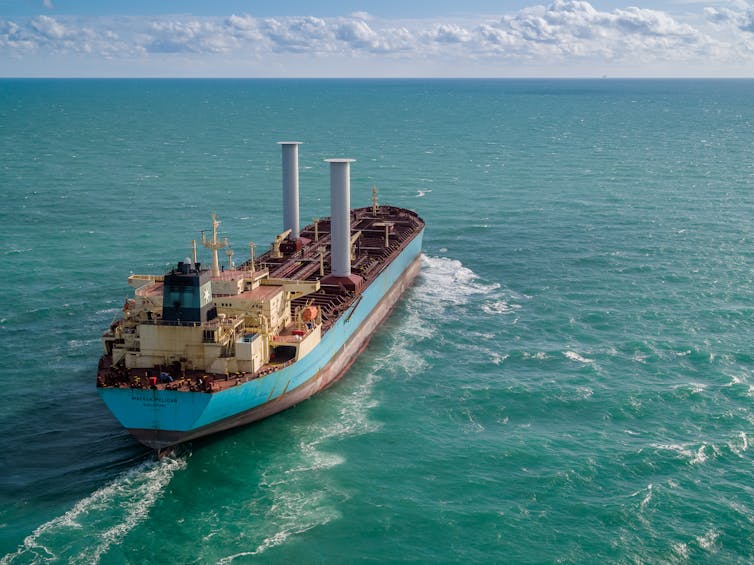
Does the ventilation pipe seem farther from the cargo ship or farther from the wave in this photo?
the wave

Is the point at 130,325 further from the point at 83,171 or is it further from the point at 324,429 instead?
the point at 83,171

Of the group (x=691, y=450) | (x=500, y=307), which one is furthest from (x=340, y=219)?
(x=691, y=450)

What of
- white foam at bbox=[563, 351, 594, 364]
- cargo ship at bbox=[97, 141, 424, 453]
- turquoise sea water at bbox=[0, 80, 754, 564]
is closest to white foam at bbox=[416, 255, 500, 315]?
turquoise sea water at bbox=[0, 80, 754, 564]

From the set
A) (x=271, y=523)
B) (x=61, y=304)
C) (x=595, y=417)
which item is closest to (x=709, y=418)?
(x=595, y=417)

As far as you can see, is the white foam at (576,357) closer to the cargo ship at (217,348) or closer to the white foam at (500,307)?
the white foam at (500,307)

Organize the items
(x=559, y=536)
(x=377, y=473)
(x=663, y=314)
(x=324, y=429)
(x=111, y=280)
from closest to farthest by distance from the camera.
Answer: (x=559, y=536), (x=377, y=473), (x=324, y=429), (x=663, y=314), (x=111, y=280)

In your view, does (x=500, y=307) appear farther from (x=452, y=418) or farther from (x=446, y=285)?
(x=452, y=418)

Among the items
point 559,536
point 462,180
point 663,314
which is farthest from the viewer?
point 462,180
